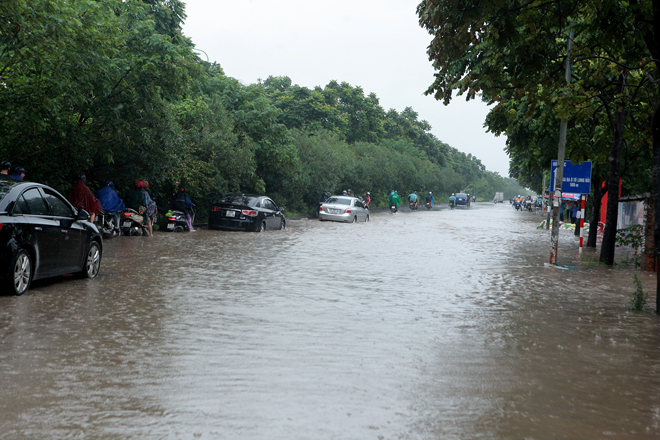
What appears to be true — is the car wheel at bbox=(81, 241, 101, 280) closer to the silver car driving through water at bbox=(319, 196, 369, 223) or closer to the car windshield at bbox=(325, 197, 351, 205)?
the silver car driving through water at bbox=(319, 196, 369, 223)

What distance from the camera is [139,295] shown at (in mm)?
9609

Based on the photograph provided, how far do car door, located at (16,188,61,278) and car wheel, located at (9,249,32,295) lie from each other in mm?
159

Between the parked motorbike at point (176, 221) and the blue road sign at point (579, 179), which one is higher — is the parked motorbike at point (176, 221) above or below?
below

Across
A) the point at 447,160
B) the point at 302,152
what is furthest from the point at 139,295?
the point at 447,160

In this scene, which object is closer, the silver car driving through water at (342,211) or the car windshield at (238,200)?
the car windshield at (238,200)

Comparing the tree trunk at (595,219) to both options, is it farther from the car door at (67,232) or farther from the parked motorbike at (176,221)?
the car door at (67,232)

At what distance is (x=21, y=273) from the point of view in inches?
353

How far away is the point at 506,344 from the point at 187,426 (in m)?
3.88

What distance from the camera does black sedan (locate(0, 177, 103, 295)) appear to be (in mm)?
8602

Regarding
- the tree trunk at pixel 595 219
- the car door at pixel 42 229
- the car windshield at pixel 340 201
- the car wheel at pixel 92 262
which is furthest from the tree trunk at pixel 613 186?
the car windshield at pixel 340 201

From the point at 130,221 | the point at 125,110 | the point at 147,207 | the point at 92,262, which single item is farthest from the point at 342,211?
the point at 92,262

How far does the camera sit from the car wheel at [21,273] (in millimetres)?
8734

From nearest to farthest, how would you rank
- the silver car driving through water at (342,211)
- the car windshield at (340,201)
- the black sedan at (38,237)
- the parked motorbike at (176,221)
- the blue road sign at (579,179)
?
the black sedan at (38,237) < the blue road sign at (579,179) < the parked motorbike at (176,221) < the silver car driving through water at (342,211) < the car windshield at (340,201)

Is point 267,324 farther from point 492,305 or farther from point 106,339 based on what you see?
point 492,305
